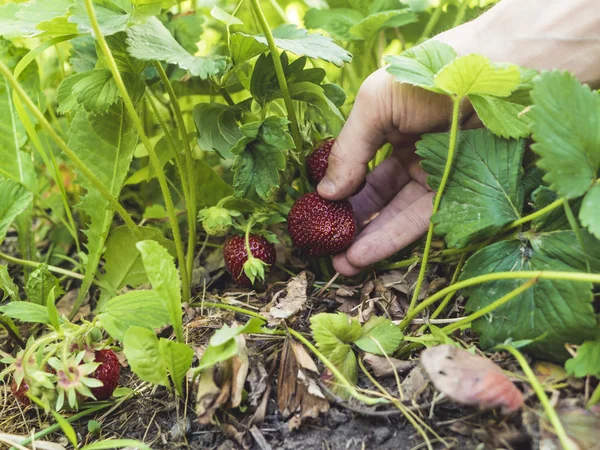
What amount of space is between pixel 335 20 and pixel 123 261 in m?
0.88

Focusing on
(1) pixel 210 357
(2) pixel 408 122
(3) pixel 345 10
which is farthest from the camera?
(3) pixel 345 10

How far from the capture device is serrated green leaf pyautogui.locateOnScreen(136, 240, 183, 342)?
0.83 m

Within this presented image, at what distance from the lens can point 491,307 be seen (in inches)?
32.7

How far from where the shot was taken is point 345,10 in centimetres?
153

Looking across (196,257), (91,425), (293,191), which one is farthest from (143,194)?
(91,425)

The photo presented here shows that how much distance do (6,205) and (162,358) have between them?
551 millimetres

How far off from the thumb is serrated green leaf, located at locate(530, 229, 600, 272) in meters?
0.37

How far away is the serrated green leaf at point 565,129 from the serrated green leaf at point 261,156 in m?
0.45

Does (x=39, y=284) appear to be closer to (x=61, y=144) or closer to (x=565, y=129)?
(x=61, y=144)

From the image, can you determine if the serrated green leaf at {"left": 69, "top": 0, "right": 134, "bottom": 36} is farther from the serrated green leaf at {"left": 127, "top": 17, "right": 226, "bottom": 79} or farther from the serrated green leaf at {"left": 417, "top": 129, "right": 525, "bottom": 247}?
the serrated green leaf at {"left": 417, "top": 129, "right": 525, "bottom": 247}

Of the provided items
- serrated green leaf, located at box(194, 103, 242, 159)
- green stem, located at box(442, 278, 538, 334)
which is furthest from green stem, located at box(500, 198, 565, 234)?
serrated green leaf, located at box(194, 103, 242, 159)

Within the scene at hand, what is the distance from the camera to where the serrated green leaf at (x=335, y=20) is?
147 cm

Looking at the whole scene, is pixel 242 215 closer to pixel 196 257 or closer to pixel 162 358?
pixel 196 257

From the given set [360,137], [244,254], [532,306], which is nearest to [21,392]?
[244,254]
